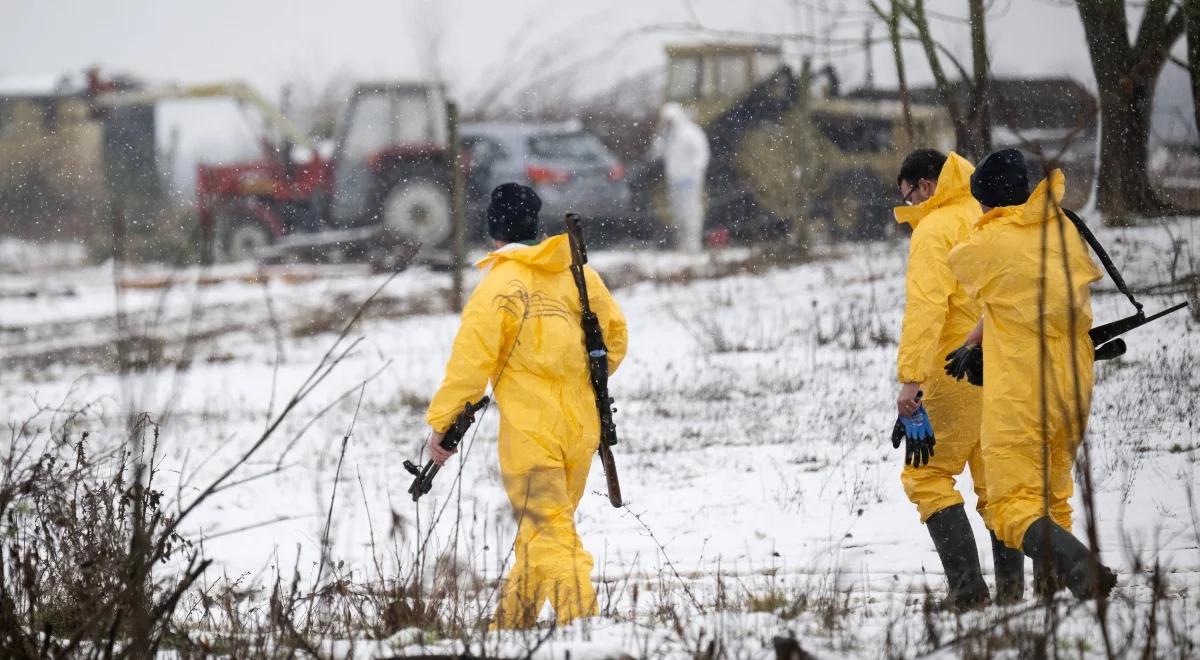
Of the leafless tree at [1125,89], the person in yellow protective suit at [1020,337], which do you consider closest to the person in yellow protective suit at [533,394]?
the person in yellow protective suit at [1020,337]

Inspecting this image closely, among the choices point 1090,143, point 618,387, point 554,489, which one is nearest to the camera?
point 554,489

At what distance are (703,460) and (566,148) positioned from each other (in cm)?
1126

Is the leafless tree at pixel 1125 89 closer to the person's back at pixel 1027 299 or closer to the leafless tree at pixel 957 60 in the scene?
the leafless tree at pixel 957 60

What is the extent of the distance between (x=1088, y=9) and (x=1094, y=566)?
8.50 m

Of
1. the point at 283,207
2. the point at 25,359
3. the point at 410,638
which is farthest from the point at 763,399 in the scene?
the point at 283,207

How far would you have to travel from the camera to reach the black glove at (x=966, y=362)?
3.89 m

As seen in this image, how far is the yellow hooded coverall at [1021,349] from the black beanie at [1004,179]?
1.3 inches

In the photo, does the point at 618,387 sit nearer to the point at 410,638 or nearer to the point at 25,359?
the point at 410,638

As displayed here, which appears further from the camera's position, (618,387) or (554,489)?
(618,387)

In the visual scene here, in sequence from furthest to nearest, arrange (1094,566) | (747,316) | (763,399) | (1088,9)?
1. (747,316)
2. (1088,9)
3. (763,399)
4. (1094,566)

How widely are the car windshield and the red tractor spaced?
4.81 ft

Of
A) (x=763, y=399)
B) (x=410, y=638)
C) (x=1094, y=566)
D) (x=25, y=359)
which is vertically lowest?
(x=410, y=638)

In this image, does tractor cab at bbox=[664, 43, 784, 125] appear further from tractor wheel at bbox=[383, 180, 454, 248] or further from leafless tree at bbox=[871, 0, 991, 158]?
leafless tree at bbox=[871, 0, 991, 158]

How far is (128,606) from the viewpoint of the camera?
3088 millimetres
